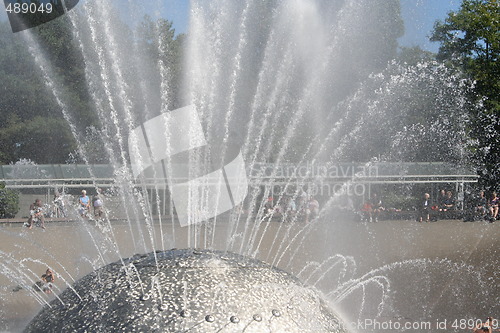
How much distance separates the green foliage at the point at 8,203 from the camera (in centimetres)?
1619

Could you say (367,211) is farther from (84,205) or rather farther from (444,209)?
(84,205)

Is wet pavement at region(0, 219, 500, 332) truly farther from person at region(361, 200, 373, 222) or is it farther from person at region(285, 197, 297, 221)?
person at region(285, 197, 297, 221)

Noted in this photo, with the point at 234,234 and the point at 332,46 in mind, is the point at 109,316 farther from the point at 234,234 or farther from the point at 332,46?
the point at 332,46

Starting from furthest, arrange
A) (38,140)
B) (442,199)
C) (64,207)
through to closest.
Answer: (38,140), (442,199), (64,207)

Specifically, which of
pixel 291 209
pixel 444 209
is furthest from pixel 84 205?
pixel 444 209

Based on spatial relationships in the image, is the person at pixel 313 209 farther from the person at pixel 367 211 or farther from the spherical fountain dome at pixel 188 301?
the spherical fountain dome at pixel 188 301

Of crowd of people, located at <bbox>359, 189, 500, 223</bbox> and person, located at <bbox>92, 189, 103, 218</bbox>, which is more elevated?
person, located at <bbox>92, 189, 103, 218</bbox>

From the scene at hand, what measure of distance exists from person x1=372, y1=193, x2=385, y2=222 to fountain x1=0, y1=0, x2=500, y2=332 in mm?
929

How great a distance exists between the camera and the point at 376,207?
14648mm

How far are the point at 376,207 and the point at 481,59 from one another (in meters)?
10.2

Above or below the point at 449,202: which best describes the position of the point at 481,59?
above

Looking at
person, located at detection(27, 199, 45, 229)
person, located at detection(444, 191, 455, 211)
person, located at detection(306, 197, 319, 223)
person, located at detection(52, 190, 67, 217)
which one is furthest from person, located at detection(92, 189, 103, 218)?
person, located at detection(444, 191, 455, 211)

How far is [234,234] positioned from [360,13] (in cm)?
1654

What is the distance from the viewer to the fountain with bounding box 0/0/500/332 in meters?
2.53
